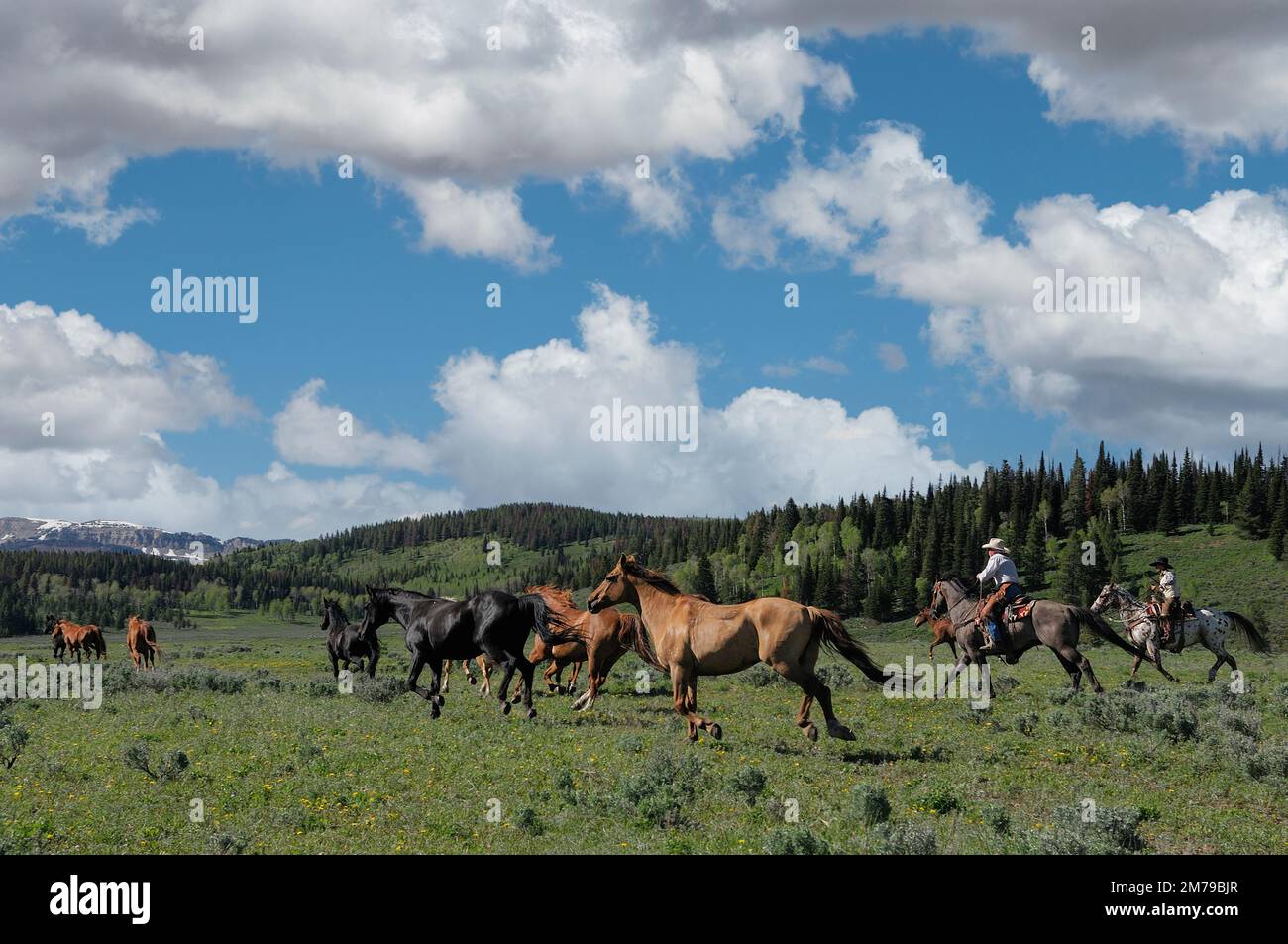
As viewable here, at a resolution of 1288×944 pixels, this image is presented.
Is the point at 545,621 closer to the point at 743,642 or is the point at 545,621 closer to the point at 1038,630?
the point at 743,642

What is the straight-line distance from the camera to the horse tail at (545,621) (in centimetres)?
2077

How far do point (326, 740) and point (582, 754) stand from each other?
15.8 ft

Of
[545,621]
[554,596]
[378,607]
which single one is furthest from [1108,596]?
[378,607]

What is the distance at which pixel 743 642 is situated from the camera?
15.2m

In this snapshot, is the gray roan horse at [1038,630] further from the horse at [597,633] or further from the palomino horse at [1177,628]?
the horse at [597,633]

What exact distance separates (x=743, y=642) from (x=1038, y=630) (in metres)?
9.66

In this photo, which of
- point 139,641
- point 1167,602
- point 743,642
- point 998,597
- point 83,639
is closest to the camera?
point 743,642

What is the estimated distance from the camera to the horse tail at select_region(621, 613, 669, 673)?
17.6 m

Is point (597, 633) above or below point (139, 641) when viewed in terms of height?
above

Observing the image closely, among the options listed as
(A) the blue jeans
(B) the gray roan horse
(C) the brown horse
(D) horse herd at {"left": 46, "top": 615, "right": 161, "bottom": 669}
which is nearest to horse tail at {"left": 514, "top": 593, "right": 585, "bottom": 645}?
(B) the gray roan horse

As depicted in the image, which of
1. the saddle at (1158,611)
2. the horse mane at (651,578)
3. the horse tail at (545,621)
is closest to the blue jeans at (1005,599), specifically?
the saddle at (1158,611)
